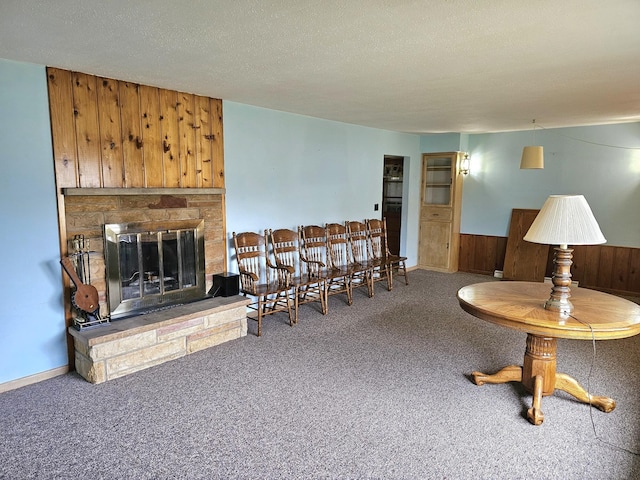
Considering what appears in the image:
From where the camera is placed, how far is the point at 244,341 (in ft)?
12.5

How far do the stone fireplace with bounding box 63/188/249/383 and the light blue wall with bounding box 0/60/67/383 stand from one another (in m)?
0.17

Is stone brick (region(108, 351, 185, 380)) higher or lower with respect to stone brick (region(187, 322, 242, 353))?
lower

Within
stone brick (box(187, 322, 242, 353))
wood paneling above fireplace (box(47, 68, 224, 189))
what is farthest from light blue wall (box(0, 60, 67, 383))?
stone brick (box(187, 322, 242, 353))

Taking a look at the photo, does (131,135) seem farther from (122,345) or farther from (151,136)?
(122,345)

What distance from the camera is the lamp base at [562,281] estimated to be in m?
2.48

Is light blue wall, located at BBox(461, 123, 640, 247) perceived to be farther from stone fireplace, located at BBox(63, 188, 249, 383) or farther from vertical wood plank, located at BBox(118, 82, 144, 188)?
vertical wood plank, located at BBox(118, 82, 144, 188)

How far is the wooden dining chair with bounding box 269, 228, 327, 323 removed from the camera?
452 centimetres

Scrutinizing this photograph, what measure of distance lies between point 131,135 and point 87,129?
0.34m

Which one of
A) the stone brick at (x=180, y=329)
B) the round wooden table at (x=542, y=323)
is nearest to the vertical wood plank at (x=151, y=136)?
the stone brick at (x=180, y=329)

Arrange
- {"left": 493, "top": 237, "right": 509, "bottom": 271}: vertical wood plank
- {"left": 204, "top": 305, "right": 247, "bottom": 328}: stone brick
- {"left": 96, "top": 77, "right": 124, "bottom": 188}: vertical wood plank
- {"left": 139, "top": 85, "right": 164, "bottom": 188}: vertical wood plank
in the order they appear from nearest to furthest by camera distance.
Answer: {"left": 96, "top": 77, "right": 124, "bottom": 188}: vertical wood plank < {"left": 139, "top": 85, "right": 164, "bottom": 188}: vertical wood plank < {"left": 204, "top": 305, "right": 247, "bottom": 328}: stone brick < {"left": 493, "top": 237, "right": 509, "bottom": 271}: vertical wood plank

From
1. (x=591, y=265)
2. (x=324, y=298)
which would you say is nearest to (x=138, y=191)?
(x=324, y=298)

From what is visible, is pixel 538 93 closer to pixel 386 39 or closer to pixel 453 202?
pixel 386 39

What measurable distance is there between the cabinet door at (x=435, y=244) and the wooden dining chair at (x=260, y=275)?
3.33m

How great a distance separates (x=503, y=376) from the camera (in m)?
2.96
